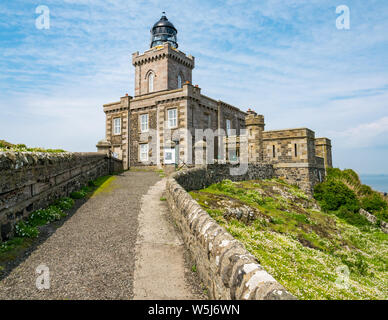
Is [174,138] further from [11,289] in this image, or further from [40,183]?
[11,289]

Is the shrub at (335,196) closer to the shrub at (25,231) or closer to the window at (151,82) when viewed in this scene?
the window at (151,82)

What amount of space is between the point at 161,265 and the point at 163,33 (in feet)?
111

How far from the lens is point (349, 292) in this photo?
5449mm

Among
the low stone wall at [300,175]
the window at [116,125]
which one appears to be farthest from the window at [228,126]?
the window at [116,125]

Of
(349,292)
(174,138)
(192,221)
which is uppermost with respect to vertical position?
(174,138)

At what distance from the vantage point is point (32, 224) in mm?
7191

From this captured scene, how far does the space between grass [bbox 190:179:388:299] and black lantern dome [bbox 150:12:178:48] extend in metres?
24.9

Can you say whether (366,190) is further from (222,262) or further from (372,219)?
(222,262)

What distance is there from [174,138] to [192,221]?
64.4ft

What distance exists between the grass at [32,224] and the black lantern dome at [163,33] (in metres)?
27.3

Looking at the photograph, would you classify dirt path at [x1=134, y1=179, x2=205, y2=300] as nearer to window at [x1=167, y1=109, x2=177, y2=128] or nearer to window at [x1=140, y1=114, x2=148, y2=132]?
window at [x1=167, y1=109, x2=177, y2=128]

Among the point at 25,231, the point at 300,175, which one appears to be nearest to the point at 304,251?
the point at 25,231
